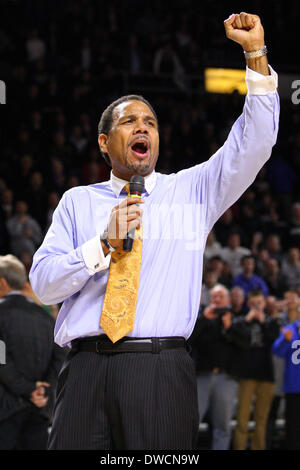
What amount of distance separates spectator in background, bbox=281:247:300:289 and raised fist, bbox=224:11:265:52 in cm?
642

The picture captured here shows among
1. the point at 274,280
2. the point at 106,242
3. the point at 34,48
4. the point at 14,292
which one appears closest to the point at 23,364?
the point at 14,292

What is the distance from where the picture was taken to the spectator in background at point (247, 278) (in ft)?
25.1

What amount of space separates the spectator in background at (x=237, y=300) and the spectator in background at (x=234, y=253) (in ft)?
4.62

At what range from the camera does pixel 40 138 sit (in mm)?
8586

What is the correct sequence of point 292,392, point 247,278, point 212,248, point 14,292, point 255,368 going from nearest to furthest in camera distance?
point 14,292 → point 292,392 → point 255,368 → point 247,278 → point 212,248

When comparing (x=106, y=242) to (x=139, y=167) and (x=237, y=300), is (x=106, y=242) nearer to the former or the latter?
(x=139, y=167)

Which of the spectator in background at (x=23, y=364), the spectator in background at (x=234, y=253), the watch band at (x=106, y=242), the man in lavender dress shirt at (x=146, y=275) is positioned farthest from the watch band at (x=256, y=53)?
the spectator in background at (x=234, y=253)

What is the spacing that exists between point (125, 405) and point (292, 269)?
6623 mm

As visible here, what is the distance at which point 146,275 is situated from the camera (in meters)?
2.09

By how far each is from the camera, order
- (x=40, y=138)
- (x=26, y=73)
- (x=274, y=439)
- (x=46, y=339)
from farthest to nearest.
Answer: (x=26, y=73) → (x=40, y=138) → (x=274, y=439) → (x=46, y=339)

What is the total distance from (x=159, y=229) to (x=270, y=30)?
10.9 m

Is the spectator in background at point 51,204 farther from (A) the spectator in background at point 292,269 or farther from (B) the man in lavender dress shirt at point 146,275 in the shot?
(B) the man in lavender dress shirt at point 146,275
